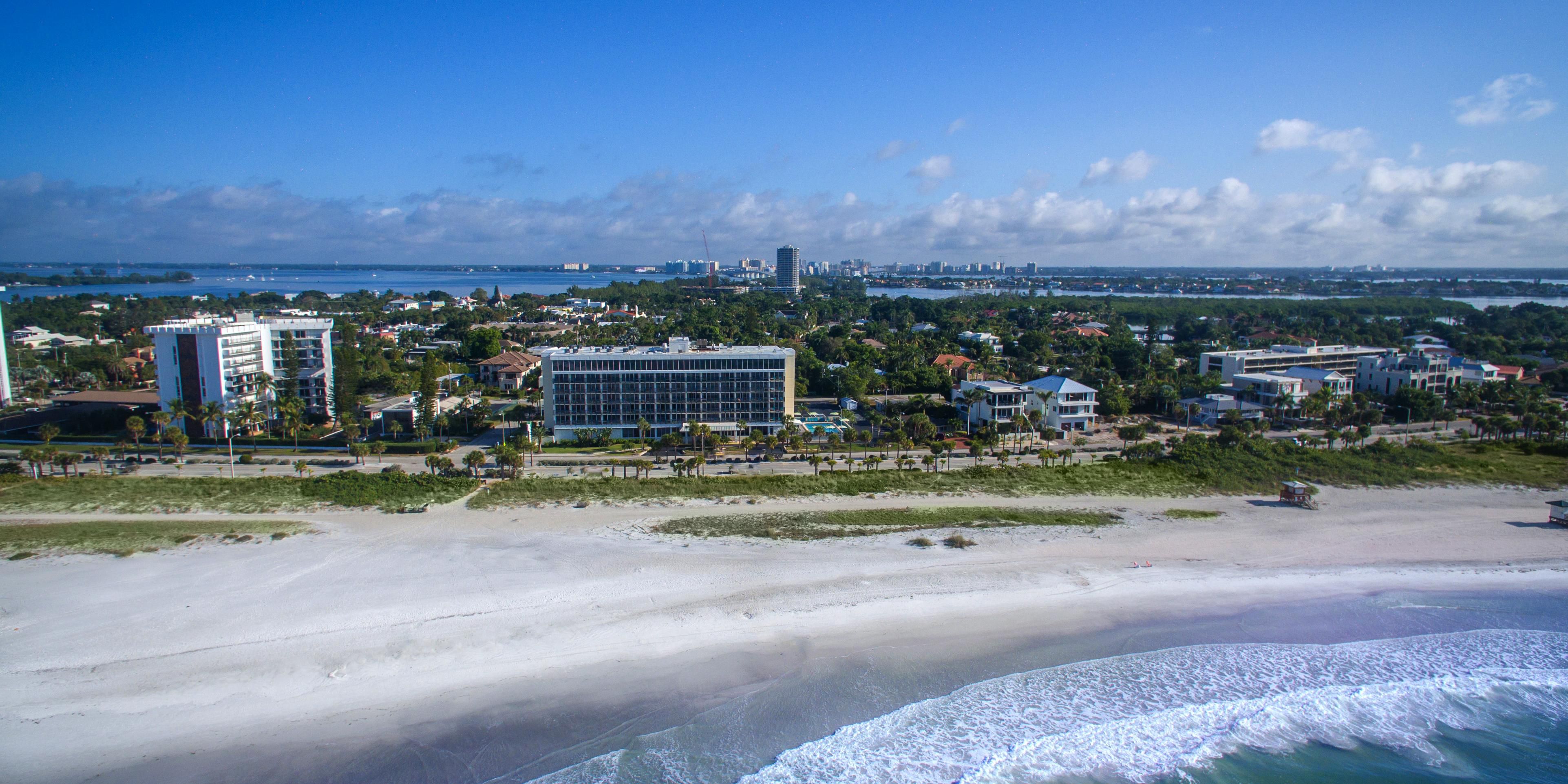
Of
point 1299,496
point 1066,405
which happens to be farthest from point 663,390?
point 1299,496

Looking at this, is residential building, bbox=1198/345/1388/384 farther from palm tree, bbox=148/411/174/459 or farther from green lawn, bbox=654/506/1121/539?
palm tree, bbox=148/411/174/459

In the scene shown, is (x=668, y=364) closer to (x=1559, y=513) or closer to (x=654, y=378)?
(x=654, y=378)

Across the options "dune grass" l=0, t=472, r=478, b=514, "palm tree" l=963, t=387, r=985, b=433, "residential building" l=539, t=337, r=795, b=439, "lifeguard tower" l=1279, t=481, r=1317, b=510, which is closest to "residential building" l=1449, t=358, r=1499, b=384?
"lifeguard tower" l=1279, t=481, r=1317, b=510

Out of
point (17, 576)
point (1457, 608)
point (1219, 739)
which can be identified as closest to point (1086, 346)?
point (1457, 608)

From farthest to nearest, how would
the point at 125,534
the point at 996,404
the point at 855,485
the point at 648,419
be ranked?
the point at 996,404, the point at 648,419, the point at 855,485, the point at 125,534

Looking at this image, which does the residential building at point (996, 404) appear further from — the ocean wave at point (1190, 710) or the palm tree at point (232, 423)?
the palm tree at point (232, 423)

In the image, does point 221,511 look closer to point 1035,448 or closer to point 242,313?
point 242,313
